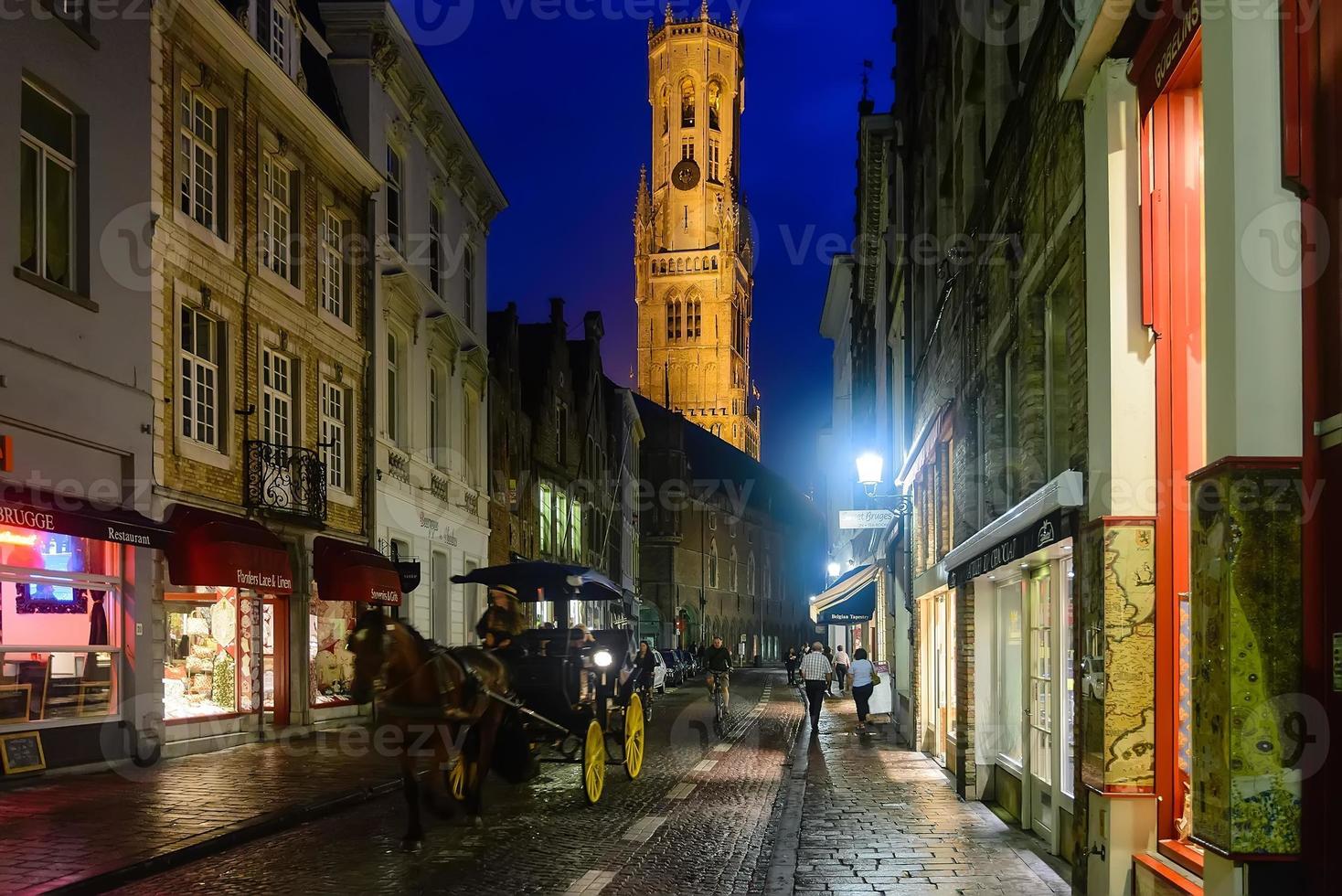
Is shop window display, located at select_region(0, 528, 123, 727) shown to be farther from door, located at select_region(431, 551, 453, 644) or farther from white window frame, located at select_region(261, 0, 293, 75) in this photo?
door, located at select_region(431, 551, 453, 644)

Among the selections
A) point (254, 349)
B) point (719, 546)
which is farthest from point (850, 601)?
point (719, 546)

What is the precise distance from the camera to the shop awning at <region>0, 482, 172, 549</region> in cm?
1354

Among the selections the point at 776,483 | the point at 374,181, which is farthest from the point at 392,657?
the point at 776,483

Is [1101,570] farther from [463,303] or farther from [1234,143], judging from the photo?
[463,303]

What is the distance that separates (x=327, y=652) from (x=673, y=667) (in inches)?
997

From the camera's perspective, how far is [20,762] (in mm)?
14203

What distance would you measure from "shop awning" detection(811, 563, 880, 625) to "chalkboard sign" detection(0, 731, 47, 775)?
17672 millimetres

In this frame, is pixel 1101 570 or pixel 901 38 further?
pixel 901 38

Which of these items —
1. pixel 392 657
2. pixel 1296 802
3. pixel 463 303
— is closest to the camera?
pixel 1296 802

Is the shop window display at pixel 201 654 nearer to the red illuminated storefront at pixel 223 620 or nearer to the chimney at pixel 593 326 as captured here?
the red illuminated storefront at pixel 223 620

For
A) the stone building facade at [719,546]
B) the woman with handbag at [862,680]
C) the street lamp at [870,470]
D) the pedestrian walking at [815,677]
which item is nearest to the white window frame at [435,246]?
the pedestrian walking at [815,677]

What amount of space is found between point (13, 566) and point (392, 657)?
6.30 metres

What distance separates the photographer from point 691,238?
13300cm

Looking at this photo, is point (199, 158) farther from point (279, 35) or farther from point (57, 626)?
point (57, 626)
